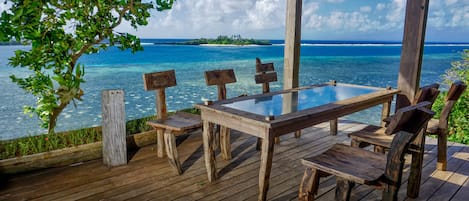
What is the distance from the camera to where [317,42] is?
166 ft

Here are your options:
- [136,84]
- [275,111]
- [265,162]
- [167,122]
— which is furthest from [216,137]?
[136,84]

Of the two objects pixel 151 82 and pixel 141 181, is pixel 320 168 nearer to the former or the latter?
pixel 141 181

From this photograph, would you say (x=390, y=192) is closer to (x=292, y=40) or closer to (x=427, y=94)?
(x=427, y=94)

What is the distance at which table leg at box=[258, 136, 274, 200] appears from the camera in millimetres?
2221

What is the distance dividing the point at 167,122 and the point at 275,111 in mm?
1088

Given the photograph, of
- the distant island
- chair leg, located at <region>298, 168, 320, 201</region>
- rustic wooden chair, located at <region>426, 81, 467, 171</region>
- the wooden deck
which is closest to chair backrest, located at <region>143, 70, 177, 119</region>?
the wooden deck

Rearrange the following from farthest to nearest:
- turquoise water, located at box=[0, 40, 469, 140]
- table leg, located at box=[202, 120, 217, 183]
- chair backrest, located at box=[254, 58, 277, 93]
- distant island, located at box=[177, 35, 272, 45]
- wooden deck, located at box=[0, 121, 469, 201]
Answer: distant island, located at box=[177, 35, 272, 45]
turquoise water, located at box=[0, 40, 469, 140]
chair backrest, located at box=[254, 58, 277, 93]
table leg, located at box=[202, 120, 217, 183]
wooden deck, located at box=[0, 121, 469, 201]

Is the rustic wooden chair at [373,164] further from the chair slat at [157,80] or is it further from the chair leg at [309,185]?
the chair slat at [157,80]

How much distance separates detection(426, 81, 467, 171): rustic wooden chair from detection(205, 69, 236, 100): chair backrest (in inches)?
73.0

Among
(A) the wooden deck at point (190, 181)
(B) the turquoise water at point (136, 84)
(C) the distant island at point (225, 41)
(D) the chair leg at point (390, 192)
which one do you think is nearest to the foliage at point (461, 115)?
(B) the turquoise water at point (136, 84)

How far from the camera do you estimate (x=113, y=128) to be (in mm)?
2992

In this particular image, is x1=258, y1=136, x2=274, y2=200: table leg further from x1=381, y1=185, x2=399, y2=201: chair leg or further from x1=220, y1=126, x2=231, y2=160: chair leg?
x1=220, y1=126, x2=231, y2=160: chair leg

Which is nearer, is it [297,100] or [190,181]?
[190,181]

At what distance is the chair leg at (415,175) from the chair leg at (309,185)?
0.84 m
